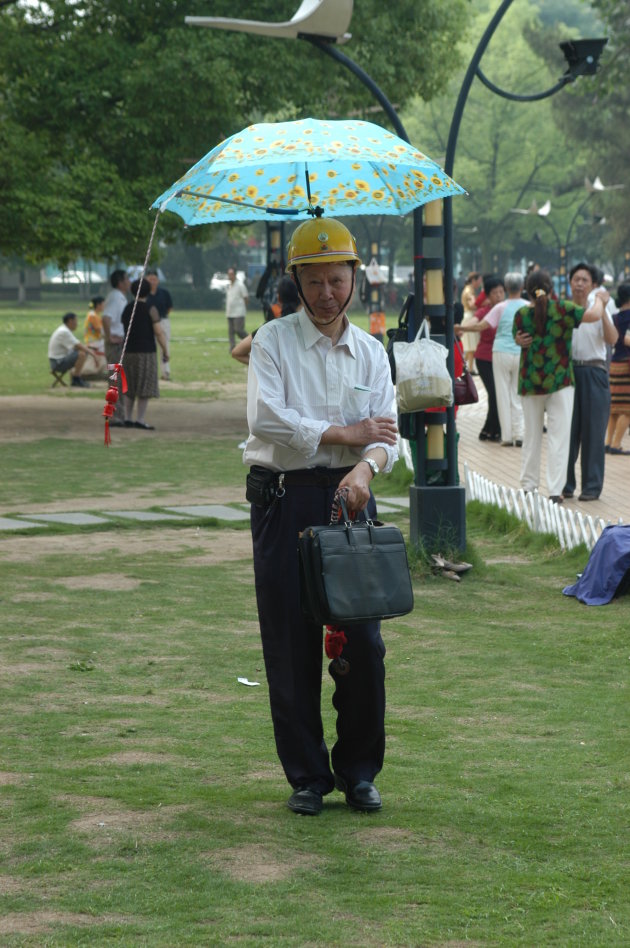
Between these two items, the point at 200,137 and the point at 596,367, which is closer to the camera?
the point at 596,367

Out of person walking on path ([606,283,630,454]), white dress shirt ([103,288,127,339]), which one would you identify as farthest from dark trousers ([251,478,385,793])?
white dress shirt ([103,288,127,339])

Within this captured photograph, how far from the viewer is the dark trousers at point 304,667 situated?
4953mm

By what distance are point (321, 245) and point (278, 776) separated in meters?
1.94

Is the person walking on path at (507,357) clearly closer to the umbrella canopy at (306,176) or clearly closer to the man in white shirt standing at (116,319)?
the man in white shirt standing at (116,319)

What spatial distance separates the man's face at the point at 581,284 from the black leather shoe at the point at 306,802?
8.14 m

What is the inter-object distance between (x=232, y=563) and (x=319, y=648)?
5472 millimetres

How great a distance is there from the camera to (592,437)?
1283 centimetres

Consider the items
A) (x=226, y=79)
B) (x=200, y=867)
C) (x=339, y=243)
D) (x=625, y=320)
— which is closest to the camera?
(x=200, y=867)

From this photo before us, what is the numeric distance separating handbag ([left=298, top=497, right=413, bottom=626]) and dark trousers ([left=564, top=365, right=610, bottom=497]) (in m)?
8.20

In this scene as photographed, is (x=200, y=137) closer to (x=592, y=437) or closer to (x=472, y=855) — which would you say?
(x=592, y=437)

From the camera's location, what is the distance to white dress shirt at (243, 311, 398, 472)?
4910 millimetres

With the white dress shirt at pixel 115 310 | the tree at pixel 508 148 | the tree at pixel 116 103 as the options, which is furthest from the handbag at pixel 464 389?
the tree at pixel 508 148

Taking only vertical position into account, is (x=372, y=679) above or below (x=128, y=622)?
above

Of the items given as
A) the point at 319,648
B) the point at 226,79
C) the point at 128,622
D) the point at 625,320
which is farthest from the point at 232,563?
the point at 226,79
